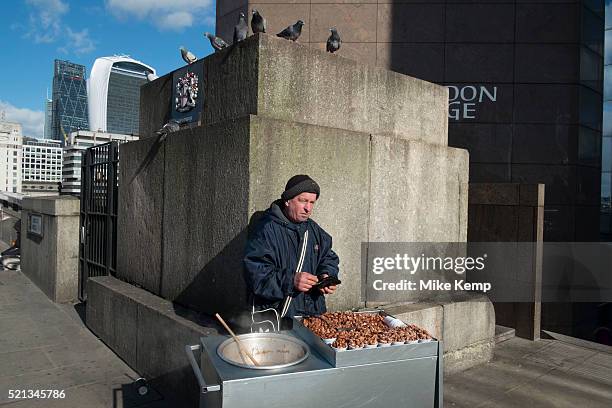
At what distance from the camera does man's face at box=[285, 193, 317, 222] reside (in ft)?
10.1

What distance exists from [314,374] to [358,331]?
483 mm

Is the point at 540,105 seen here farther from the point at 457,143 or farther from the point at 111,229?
the point at 111,229

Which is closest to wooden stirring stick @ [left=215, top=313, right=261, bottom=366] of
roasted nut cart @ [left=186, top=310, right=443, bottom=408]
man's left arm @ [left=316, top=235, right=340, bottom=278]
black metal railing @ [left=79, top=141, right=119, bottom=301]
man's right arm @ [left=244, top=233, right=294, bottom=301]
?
roasted nut cart @ [left=186, top=310, right=443, bottom=408]

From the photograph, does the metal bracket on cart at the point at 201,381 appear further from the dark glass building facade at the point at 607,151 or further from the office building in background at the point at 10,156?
the office building in background at the point at 10,156

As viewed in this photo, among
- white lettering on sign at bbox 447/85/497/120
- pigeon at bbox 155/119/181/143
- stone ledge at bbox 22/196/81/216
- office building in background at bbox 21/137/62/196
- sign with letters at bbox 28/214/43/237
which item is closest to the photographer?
pigeon at bbox 155/119/181/143

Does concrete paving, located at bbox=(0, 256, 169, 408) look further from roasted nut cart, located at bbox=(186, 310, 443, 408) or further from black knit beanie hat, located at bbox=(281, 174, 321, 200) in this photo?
black knit beanie hat, located at bbox=(281, 174, 321, 200)

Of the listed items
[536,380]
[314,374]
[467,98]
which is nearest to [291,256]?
[314,374]

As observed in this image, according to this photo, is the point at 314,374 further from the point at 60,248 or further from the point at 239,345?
the point at 60,248

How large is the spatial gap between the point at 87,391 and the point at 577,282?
1082cm

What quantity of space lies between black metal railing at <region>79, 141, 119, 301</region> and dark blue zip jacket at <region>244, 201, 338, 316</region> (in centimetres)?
419

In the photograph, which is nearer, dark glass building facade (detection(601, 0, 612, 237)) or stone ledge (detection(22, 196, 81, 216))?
stone ledge (detection(22, 196, 81, 216))

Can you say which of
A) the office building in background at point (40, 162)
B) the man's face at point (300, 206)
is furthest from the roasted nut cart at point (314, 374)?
the office building in background at point (40, 162)

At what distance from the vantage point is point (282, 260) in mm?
3027

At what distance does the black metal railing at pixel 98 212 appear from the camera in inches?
260
